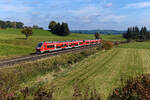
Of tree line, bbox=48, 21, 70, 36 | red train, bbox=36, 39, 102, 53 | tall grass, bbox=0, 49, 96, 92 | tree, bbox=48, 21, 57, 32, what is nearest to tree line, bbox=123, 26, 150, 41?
tree line, bbox=48, 21, 70, 36

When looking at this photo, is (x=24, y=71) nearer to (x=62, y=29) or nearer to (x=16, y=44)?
(x=16, y=44)

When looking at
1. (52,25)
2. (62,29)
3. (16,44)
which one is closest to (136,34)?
(62,29)

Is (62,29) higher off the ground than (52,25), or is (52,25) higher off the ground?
(52,25)

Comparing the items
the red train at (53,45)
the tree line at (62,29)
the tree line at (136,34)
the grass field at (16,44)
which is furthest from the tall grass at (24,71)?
the tree line at (136,34)

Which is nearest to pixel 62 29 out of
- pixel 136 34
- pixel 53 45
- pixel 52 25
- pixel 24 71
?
pixel 52 25

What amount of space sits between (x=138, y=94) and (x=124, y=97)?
0.90 m

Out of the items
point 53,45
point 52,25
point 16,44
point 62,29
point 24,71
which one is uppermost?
point 52,25

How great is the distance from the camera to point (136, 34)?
384 feet

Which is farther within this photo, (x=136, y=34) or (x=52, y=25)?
(x=52, y=25)

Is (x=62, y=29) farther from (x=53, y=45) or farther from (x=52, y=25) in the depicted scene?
(x=53, y=45)

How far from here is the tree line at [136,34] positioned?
114m

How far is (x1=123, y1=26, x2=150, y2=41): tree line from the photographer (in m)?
114

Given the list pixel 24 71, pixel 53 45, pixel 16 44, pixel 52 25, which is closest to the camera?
pixel 24 71

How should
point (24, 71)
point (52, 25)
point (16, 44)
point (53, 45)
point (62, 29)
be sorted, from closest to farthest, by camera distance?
point (24, 71)
point (53, 45)
point (16, 44)
point (62, 29)
point (52, 25)
